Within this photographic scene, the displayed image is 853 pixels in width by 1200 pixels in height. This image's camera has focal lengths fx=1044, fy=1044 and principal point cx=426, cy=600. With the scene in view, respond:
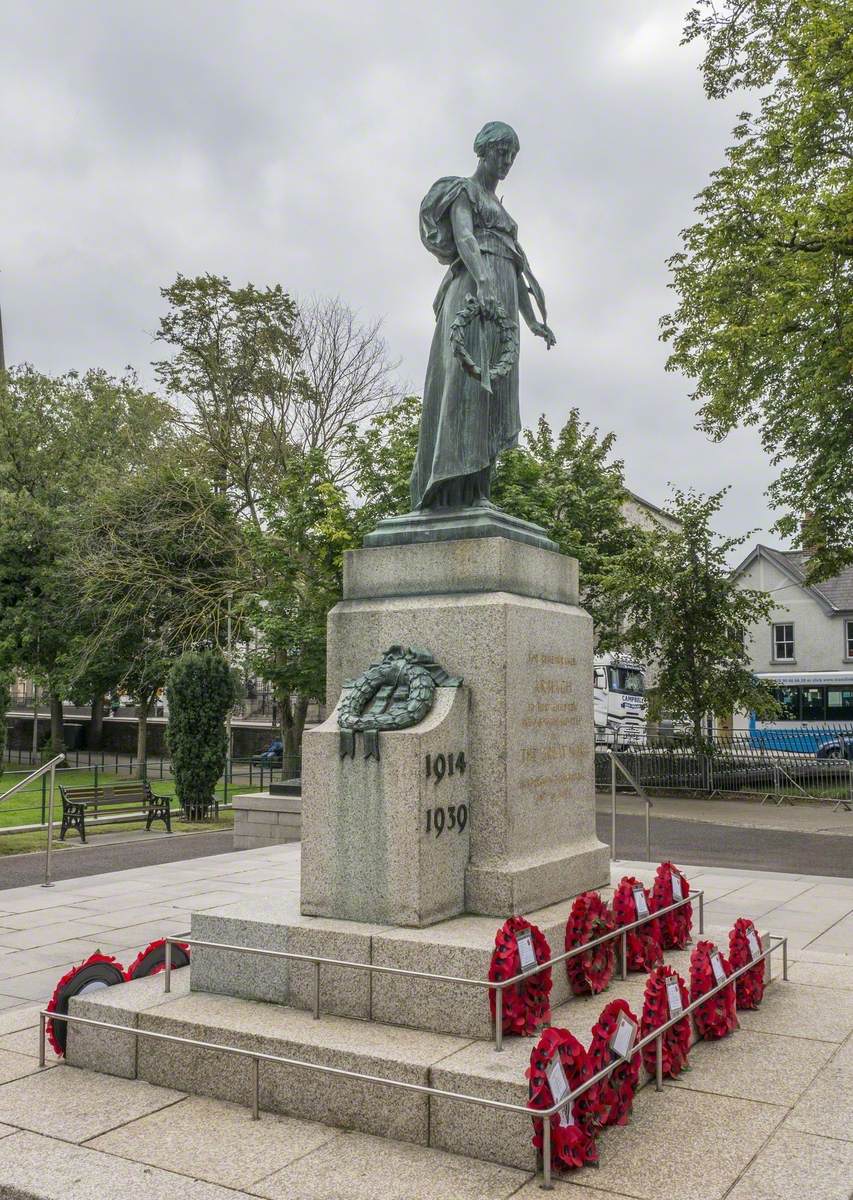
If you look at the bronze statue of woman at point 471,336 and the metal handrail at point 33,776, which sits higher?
the bronze statue of woman at point 471,336

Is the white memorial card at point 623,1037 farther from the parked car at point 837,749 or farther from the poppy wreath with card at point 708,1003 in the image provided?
the parked car at point 837,749

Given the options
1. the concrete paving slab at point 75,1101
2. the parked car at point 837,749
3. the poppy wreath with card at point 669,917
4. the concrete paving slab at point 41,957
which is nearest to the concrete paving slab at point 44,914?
the concrete paving slab at point 41,957

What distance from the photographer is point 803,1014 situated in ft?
20.3

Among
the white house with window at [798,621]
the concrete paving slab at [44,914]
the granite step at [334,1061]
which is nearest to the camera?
the granite step at [334,1061]

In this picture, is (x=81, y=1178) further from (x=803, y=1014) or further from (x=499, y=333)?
(x=499, y=333)

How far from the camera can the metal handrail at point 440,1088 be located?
13.2 feet

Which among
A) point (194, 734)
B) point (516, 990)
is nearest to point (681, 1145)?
point (516, 990)

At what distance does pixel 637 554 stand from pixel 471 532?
18741 millimetres

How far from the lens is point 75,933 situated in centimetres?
933

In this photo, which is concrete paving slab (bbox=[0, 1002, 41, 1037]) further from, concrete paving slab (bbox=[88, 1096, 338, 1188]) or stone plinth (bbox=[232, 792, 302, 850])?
stone plinth (bbox=[232, 792, 302, 850])

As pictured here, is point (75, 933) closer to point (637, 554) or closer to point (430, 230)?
point (430, 230)

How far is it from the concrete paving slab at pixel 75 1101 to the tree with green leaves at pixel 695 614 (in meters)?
20.4

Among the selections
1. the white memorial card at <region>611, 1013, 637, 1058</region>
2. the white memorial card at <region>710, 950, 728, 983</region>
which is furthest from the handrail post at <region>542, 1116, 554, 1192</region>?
the white memorial card at <region>710, 950, 728, 983</region>

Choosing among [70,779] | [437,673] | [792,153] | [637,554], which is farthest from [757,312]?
[70,779]
